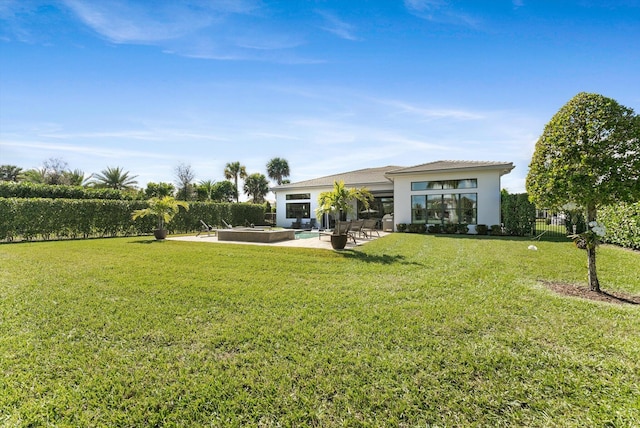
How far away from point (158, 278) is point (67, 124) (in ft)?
47.3

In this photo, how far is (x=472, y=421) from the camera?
2.38m

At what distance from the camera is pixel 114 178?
36.6 metres

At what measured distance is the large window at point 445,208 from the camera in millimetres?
18125

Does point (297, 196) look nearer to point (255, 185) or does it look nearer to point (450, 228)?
point (450, 228)

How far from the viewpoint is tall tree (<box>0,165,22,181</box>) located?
35594mm

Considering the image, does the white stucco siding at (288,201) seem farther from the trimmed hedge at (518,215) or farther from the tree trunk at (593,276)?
the tree trunk at (593,276)

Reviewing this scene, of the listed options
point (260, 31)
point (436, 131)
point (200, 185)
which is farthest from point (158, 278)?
point (200, 185)

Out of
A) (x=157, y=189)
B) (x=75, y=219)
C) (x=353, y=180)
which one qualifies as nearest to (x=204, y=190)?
(x=157, y=189)

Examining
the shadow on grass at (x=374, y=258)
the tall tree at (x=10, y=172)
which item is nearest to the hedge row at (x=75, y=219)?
the shadow on grass at (x=374, y=258)

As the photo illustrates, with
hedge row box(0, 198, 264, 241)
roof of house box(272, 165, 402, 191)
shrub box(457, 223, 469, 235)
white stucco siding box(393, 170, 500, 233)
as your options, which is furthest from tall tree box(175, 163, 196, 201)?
shrub box(457, 223, 469, 235)

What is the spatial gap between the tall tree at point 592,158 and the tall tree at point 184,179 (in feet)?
141

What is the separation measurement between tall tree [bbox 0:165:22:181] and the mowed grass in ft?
140

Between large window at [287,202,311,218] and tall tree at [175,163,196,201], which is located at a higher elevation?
tall tree at [175,163,196,201]

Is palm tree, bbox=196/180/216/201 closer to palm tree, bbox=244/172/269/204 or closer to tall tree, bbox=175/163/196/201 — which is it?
tall tree, bbox=175/163/196/201
